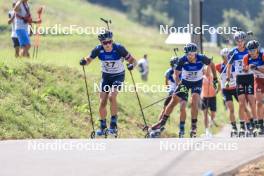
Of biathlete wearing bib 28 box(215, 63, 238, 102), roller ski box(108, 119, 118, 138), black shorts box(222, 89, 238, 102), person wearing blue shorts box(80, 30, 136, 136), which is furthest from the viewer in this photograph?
black shorts box(222, 89, 238, 102)

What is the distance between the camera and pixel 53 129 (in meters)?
17.9

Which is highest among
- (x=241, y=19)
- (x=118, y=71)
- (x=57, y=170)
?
(x=241, y=19)

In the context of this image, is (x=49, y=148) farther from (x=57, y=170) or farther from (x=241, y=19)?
(x=241, y=19)

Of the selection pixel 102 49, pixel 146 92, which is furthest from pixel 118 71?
pixel 146 92

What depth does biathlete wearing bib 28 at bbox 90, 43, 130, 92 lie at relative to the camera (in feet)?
54.0

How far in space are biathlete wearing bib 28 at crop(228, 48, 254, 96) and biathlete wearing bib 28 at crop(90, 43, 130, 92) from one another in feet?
8.17

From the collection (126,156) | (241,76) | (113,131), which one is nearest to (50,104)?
(113,131)

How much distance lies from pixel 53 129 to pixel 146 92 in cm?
1070

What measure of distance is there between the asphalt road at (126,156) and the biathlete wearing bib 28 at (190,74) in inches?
134

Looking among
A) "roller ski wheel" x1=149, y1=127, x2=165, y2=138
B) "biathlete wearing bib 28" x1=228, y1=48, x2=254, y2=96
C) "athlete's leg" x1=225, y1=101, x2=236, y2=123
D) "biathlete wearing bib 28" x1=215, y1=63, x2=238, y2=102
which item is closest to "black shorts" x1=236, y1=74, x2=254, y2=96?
"biathlete wearing bib 28" x1=228, y1=48, x2=254, y2=96

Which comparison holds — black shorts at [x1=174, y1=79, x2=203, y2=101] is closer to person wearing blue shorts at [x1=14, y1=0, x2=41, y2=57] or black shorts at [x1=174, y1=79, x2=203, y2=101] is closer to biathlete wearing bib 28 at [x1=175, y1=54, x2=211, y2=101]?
biathlete wearing bib 28 at [x1=175, y1=54, x2=211, y2=101]

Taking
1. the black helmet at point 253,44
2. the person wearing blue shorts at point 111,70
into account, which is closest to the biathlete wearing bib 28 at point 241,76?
the black helmet at point 253,44

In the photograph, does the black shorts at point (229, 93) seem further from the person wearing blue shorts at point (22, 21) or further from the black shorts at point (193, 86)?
the person wearing blue shorts at point (22, 21)

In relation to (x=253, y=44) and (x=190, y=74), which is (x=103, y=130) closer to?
(x=190, y=74)
